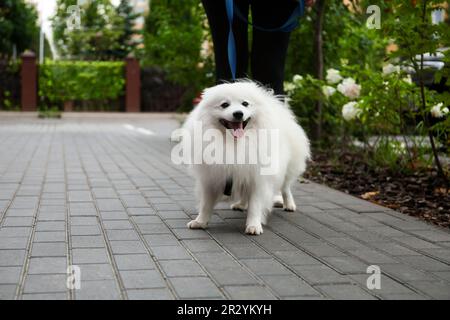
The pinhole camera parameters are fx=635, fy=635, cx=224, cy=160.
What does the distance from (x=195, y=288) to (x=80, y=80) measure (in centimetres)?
2056

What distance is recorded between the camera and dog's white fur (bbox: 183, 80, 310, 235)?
3.65 m

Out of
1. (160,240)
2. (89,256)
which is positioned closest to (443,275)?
(160,240)

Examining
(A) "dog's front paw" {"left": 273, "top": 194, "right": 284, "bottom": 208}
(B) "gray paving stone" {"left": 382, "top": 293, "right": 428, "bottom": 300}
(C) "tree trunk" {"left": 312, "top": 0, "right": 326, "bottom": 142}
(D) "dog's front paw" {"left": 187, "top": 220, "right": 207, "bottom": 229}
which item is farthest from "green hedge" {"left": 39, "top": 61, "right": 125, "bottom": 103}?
(B) "gray paving stone" {"left": 382, "top": 293, "right": 428, "bottom": 300}

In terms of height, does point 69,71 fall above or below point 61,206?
above

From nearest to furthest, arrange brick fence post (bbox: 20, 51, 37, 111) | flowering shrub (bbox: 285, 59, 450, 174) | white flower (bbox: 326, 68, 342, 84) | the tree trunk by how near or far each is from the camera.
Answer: flowering shrub (bbox: 285, 59, 450, 174) < white flower (bbox: 326, 68, 342, 84) < the tree trunk < brick fence post (bbox: 20, 51, 37, 111)

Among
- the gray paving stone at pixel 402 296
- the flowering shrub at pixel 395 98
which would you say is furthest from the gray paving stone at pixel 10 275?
the flowering shrub at pixel 395 98

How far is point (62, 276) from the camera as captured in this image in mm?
2771

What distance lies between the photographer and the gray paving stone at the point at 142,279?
265cm

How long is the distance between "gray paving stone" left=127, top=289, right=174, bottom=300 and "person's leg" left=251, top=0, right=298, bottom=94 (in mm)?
2434

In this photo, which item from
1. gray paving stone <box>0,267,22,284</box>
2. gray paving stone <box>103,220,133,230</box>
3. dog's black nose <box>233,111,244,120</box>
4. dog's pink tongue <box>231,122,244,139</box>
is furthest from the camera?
gray paving stone <box>103,220,133,230</box>

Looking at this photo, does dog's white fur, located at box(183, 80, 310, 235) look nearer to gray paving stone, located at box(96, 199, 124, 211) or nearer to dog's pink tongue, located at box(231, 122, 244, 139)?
dog's pink tongue, located at box(231, 122, 244, 139)

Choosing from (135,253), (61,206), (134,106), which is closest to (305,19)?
(61,206)
